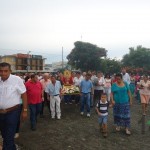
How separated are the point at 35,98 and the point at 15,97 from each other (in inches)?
173

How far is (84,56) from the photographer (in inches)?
2028

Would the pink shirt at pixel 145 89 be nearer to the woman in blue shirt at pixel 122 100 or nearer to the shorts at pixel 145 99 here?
the shorts at pixel 145 99

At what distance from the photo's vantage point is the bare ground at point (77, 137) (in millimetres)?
8211

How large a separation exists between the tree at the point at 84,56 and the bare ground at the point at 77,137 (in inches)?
1570

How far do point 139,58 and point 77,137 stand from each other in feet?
153

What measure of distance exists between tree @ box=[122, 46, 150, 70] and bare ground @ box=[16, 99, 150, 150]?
142 feet

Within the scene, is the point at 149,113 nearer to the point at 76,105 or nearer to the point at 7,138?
the point at 76,105

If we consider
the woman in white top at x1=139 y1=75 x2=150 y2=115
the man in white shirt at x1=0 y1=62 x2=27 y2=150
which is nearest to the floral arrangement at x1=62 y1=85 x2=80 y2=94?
the woman in white top at x1=139 y1=75 x2=150 y2=115

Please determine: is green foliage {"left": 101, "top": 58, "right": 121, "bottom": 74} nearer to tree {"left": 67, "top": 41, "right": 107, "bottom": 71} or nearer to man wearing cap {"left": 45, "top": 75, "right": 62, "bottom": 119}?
tree {"left": 67, "top": 41, "right": 107, "bottom": 71}

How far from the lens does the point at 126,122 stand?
31.8ft

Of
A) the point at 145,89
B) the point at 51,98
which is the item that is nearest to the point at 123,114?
the point at 51,98

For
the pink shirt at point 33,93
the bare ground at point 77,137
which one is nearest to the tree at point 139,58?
the bare ground at point 77,137

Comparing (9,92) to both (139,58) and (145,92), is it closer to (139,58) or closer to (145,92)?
(145,92)

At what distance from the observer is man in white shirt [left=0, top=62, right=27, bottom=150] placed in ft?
19.2
